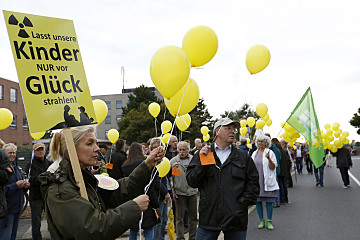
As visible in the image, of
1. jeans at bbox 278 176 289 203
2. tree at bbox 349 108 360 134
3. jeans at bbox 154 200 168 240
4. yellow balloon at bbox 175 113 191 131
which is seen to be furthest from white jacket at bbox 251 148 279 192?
tree at bbox 349 108 360 134

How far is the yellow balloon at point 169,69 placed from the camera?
154 inches

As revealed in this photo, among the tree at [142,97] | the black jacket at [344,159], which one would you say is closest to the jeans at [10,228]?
the black jacket at [344,159]

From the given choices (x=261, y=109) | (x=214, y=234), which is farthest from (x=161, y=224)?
(x=261, y=109)

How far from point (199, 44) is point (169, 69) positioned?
730 millimetres

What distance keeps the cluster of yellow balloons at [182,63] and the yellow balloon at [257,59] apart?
1019 mm

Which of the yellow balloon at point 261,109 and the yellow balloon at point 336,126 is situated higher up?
the yellow balloon at point 261,109

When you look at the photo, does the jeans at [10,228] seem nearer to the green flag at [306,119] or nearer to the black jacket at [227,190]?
the black jacket at [227,190]

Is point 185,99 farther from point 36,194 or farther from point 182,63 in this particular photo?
point 36,194

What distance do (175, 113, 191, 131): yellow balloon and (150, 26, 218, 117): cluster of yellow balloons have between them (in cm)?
189

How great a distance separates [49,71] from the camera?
2557 millimetres

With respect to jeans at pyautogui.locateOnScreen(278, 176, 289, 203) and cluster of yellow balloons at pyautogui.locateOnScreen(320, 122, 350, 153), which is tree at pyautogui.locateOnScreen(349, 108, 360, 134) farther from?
jeans at pyautogui.locateOnScreen(278, 176, 289, 203)

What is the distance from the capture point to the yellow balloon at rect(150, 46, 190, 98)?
12.8 ft

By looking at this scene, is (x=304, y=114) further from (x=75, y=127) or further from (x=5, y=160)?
(x=75, y=127)

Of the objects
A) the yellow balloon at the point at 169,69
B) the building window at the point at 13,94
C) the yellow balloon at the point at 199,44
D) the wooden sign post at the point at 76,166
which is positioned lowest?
the wooden sign post at the point at 76,166
